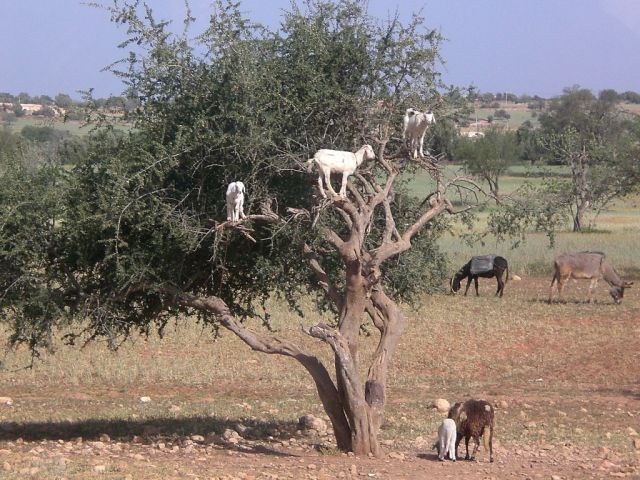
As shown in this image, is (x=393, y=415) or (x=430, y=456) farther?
(x=393, y=415)

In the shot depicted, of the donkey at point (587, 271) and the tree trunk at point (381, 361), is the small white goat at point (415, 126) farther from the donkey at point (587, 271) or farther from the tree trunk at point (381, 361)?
the donkey at point (587, 271)

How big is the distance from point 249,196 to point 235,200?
0.88 meters

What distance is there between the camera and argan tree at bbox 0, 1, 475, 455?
12.2m

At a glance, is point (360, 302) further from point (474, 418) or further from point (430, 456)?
point (430, 456)

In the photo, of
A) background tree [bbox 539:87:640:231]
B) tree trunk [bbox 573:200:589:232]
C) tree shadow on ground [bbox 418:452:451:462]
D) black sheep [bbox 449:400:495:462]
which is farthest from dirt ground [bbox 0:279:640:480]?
tree trunk [bbox 573:200:589:232]

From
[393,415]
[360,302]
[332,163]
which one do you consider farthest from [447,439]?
[393,415]

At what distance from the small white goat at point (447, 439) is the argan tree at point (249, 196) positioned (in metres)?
0.81

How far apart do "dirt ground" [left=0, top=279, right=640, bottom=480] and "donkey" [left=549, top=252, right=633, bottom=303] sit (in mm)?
3250

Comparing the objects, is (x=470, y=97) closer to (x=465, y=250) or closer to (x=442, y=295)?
(x=442, y=295)

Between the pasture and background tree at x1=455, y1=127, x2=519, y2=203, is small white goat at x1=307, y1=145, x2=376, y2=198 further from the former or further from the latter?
background tree at x1=455, y1=127, x2=519, y2=203

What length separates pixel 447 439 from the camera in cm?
1213

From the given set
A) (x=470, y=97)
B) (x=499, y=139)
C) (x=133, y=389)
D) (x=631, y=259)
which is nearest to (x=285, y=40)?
(x=470, y=97)

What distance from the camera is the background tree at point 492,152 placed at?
54.0m

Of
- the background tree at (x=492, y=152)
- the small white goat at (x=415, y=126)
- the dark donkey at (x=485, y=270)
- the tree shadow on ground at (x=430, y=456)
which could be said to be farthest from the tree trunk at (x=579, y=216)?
the small white goat at (x=415, y=126)
